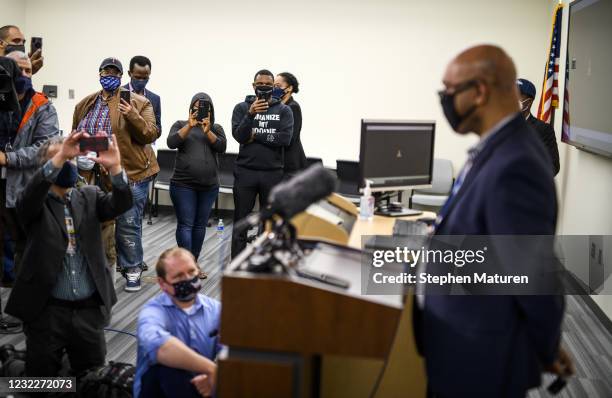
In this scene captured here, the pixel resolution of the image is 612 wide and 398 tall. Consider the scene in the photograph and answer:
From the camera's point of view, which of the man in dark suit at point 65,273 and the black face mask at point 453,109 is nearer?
the black face mask at point 453,109

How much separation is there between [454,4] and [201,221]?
381cm

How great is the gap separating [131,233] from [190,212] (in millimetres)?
440

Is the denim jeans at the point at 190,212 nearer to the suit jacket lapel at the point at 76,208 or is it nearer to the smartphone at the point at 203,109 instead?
the smartphone at the point at 203,109

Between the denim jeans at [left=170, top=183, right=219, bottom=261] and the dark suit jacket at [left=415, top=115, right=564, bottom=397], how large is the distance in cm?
319

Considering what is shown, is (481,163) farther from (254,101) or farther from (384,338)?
(254,101)

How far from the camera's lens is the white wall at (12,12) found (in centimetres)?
Result: 700

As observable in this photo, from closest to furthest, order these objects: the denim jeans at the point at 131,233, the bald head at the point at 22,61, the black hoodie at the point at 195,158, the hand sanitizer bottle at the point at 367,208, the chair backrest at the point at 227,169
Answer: the hand sanitizer bottle at the point at 367,208, the bald head at the point at 22,61, the denim jeans at the point at 131,233, the black hoodie at the point at 195,158, the chair backrest at the point at 227,169

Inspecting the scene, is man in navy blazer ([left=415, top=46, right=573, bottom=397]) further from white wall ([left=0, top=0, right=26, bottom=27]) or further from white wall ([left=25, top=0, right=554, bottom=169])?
white wall ([left=0, top=0, right=26, bottom=27])

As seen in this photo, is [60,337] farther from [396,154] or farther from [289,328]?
[396,154]

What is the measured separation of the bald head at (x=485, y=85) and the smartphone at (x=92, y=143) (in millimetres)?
1541

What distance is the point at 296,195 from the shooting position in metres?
1.59

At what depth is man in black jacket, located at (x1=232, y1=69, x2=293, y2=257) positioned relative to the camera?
4.71 m

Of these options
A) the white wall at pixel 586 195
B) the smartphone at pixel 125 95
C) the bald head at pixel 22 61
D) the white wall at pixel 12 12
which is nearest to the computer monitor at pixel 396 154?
the white wall at pixel 586 195

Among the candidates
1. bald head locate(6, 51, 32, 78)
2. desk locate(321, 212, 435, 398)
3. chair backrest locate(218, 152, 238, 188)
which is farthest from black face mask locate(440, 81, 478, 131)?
chair backrest locate(218, 152, 238, 188)
